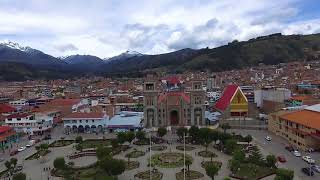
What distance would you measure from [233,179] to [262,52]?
159861 mm

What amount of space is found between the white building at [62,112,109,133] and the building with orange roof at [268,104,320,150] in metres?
24.6

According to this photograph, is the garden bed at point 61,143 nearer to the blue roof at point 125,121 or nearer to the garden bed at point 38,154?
the garden bed at point 38,154

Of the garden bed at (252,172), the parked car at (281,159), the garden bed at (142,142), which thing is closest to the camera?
the garden bed at (252,172)

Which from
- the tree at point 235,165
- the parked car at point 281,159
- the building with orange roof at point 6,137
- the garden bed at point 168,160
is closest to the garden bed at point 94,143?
the garden bed at point 168,160

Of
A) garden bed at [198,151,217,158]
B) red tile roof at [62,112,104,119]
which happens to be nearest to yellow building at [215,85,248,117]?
garden bed at [198,151,217,158]

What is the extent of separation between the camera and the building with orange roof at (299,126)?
4234 cm

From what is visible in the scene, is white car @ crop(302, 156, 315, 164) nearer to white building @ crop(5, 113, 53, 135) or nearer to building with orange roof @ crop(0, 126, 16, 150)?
building with orange roof @ crop(0, 126, 16, 150)

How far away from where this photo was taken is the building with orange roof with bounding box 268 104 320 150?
42344mm

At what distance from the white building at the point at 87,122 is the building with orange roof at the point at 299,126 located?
80.6 feet

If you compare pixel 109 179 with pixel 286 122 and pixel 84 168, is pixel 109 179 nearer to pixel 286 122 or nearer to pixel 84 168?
pixel 84 168

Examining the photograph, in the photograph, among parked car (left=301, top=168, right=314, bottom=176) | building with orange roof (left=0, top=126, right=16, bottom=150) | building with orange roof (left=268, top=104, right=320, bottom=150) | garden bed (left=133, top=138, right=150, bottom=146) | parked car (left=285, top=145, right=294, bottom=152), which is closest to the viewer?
parked car (left=301, top=168, right=314, bottom=176)

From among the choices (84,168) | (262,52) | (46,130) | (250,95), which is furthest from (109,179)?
(262,52)

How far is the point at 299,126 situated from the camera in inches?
1773

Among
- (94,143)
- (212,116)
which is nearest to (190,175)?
(94,143)
